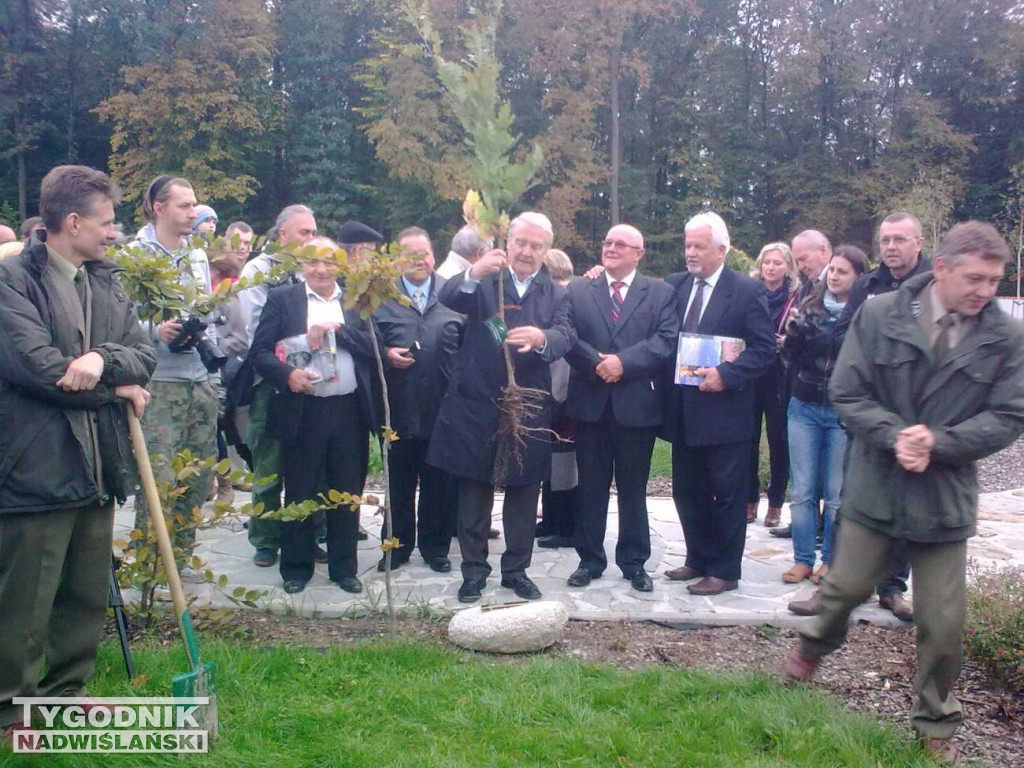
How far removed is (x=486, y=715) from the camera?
13.2 ft

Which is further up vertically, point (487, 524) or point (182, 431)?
point (182, 431)

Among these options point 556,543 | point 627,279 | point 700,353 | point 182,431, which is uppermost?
point 627,279

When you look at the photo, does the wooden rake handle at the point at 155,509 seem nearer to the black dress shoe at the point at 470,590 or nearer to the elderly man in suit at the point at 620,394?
the black dress shoe at the point at 470,590

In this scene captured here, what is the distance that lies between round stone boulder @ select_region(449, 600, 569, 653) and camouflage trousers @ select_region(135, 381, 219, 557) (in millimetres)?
1626

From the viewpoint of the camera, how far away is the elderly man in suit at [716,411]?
583 cm

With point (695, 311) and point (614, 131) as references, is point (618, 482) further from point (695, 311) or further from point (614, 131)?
point (614, 131)

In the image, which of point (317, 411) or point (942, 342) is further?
point (317, 411)

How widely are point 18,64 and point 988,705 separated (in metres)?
36.6

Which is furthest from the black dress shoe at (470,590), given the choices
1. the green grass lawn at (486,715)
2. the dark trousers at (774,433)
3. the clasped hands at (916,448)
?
the clasped hands at (916,448)

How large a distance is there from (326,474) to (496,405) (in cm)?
120

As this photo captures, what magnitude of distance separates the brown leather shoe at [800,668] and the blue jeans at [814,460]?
1.78 meters

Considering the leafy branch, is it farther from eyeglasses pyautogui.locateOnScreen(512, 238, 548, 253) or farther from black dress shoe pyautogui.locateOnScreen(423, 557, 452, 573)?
black dress shoe pyautogui.locateOnScreen(423, 557, 452, 573)

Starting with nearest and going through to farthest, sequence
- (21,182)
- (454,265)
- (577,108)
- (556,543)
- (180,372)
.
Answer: (180,372) → (556,543) → (454,265) → (577,108) → (21,182)

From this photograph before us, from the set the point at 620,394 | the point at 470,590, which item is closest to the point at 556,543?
the point at 470,590
